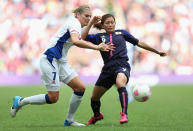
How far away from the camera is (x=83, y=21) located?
20.9 feet

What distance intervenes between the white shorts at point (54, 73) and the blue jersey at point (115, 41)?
0.61 m

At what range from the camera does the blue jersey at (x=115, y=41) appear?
21.0 ft

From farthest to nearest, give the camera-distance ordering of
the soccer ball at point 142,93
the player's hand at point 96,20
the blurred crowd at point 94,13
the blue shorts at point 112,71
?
1. the blurred crowd at point 94,13
2. the soccer ball at point 142,93
3. the blue shorts at point 112,71
4. the player's hand at point 96,20

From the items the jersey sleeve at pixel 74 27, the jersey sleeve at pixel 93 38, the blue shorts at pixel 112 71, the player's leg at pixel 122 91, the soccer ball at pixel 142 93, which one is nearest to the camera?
the player's leg at pixel 122 91

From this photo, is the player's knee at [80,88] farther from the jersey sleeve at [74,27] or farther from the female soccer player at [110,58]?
the jersey sleeve at [74,27]

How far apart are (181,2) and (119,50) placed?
69.2 ft

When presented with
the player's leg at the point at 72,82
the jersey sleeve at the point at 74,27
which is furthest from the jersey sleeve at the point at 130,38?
the player's leg at the point at 72,82

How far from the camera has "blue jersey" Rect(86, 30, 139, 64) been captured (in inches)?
252

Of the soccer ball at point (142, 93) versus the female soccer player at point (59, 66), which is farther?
the soccer ball at point (142, 93)

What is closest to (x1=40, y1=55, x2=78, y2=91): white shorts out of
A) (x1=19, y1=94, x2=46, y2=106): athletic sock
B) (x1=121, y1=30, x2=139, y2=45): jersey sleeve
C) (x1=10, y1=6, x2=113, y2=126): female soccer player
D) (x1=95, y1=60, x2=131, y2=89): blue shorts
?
(x1=10, y1=6, x2=113, y2=126): female soccer player

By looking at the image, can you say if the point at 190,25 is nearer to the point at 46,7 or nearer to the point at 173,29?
the point at 173,29

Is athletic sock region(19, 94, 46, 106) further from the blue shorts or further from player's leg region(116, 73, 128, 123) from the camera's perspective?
player's leg region(116, 73, 128, 123)

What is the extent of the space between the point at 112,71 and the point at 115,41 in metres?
0.51

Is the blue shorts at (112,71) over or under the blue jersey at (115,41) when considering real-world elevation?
under
